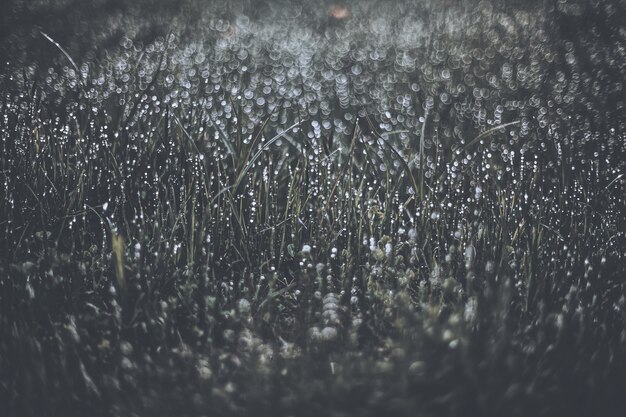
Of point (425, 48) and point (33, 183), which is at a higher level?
point (425, 48)

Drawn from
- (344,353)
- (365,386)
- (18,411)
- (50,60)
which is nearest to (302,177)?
(344,353)

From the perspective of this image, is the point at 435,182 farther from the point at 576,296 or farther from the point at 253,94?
the point at 253,94

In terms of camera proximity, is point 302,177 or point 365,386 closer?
point 365,386

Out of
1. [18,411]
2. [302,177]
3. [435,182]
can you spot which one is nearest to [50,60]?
[302,177]

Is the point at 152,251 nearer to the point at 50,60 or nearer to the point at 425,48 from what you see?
the point at 50,60

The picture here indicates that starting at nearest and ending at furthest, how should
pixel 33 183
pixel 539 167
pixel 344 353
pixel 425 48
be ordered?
pixel 344 353, pixel 33 183, pixel 539 167, pixel 425 48

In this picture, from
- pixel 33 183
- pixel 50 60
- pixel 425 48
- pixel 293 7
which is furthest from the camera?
pixel 293 7

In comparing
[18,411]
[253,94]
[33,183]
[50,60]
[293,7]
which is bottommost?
[18,411]
